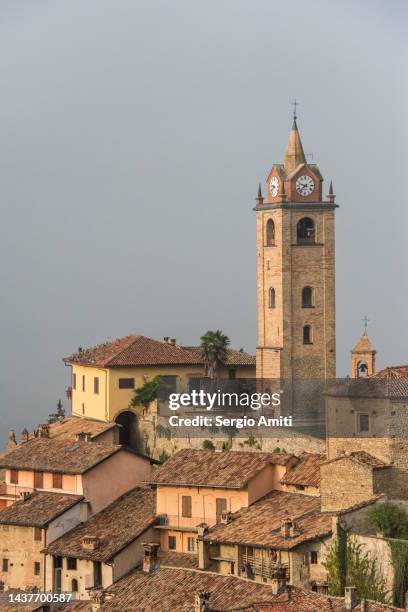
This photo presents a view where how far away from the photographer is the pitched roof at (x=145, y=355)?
75375 millimetres

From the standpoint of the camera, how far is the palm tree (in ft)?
247

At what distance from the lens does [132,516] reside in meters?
62.8

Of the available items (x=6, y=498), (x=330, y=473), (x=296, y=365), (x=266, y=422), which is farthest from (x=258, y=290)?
(x=330, y=473)

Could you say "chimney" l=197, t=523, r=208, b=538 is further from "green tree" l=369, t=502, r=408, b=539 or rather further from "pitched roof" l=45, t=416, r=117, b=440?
"pitched roof" l=45, t=416, r=117, b=440

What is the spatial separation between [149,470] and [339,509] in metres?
11.1

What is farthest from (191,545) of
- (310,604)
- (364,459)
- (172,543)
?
(310,604)

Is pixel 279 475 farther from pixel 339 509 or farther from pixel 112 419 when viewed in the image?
pixel 112 419

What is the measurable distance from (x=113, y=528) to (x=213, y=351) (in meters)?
14.4

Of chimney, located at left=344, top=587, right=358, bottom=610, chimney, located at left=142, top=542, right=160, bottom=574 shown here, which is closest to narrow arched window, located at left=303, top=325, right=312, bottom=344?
chimney, located at left=142, top=542, right=160, bottom=574

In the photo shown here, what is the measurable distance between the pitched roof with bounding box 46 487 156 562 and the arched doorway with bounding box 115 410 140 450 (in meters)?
7.38

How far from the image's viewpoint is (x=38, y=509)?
6425cm

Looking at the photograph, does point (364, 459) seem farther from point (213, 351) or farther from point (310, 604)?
point (213, 351)

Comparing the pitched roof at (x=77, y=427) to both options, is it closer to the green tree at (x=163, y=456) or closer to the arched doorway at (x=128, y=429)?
the arched doorway at (x=128, y=429)

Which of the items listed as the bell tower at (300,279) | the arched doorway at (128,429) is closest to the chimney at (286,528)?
the arched doorway at (128,429)
